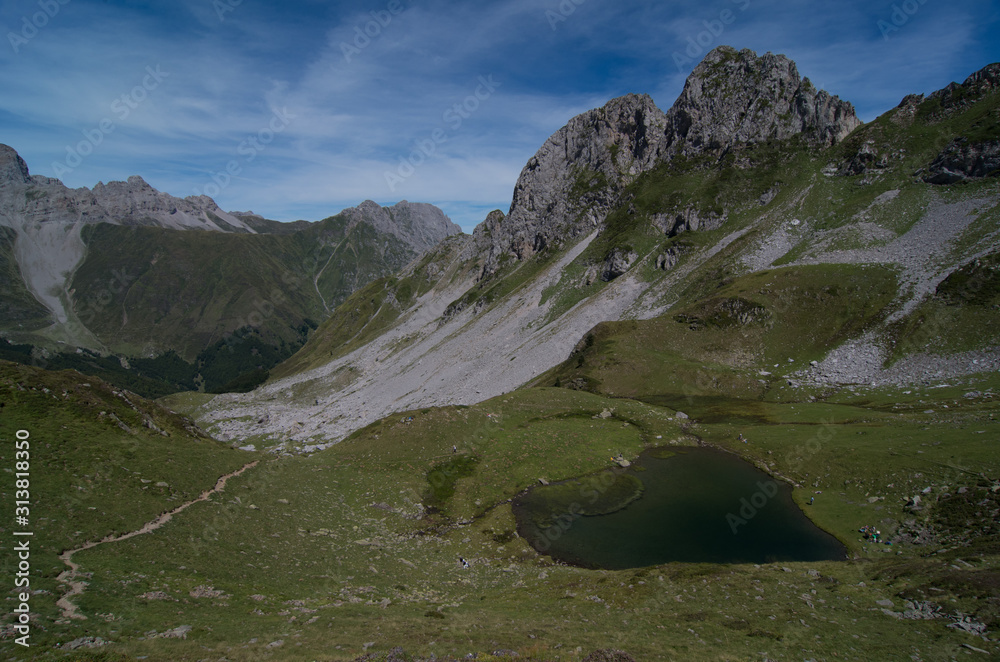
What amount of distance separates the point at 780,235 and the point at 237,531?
376 feet

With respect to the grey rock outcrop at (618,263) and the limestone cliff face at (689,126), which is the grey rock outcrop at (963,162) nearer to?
the limestone cliff face at (689,126)

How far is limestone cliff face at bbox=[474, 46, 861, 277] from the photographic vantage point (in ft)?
438

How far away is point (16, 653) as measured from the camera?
43.4 ft

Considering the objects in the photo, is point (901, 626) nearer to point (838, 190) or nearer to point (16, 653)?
point (16, 653)

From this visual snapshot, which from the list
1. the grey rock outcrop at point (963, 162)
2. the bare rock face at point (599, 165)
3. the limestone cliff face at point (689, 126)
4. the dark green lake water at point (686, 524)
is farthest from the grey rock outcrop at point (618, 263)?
the dark green lake water at point (686, 524)

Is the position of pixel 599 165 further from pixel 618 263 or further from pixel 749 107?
pixel 618 263

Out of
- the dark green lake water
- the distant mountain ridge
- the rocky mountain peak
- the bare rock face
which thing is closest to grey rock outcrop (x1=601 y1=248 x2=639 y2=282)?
the distant mountain ridge

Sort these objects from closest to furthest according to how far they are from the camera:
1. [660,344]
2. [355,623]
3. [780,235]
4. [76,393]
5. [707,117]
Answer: [355,623], [76,393], [660,344], [780,235], [707,117]

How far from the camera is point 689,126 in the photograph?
15500 centimetres

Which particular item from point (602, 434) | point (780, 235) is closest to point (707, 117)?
point (780, 235)

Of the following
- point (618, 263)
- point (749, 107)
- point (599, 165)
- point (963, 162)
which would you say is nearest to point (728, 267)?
point (618, 263)

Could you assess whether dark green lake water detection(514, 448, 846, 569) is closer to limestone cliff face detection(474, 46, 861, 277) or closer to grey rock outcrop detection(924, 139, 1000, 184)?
grey rock outcrop detection(924, 139, 1000, 184)

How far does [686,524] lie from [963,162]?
4140 inches

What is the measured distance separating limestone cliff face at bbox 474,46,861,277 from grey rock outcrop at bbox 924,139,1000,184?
37.4 metres
